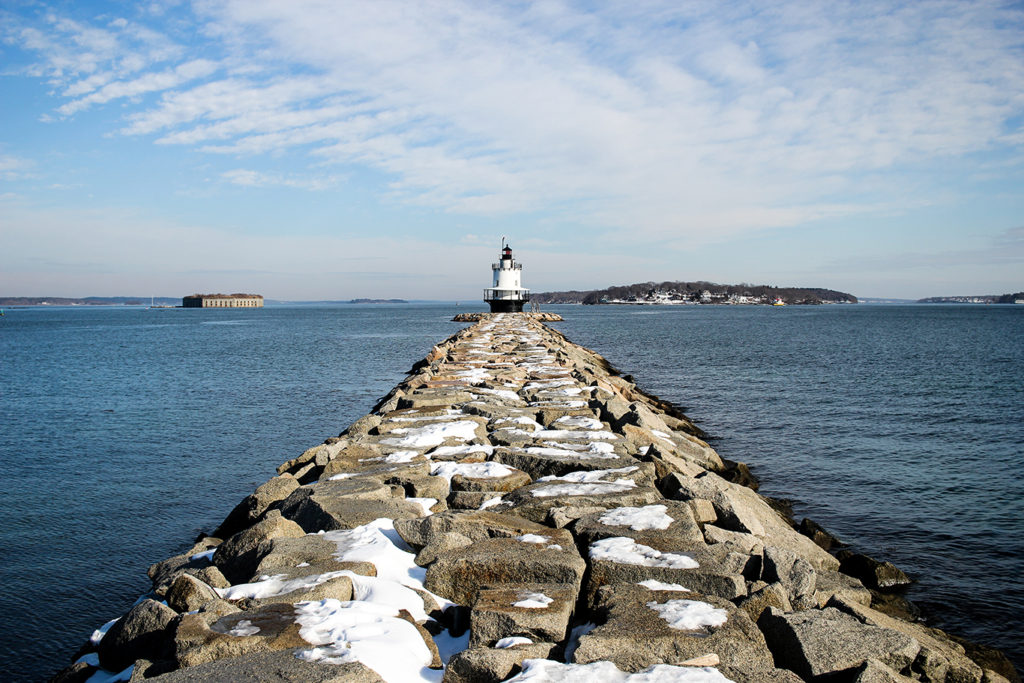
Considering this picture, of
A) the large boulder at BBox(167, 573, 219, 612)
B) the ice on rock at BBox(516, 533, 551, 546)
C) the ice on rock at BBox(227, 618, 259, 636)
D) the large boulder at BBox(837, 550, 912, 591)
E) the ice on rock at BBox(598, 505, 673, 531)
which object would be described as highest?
the ice on rock at BBox(598, 505, 673, 531)

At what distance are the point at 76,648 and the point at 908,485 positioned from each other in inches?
341

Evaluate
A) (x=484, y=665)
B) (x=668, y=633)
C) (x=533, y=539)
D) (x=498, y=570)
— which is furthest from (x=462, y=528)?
(x=668, y=633)

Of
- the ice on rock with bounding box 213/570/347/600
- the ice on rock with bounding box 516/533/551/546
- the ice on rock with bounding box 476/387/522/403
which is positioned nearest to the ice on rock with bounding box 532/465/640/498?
the ice on rock with bounding box 516/533/551/546

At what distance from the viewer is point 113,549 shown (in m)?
6.70

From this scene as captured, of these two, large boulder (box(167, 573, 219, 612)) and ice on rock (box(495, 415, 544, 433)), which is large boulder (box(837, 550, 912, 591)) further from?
large boulder (box(167, 573, 219, 612))

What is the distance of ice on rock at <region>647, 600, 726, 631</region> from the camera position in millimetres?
3023

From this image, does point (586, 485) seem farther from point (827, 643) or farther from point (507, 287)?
point (507, 287)

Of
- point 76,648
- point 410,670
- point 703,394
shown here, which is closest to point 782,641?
point 410,670

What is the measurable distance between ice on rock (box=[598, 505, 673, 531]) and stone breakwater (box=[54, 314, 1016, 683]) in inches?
0.5

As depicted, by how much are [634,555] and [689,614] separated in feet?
2.11

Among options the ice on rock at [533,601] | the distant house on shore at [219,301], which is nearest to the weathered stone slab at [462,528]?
the ice on rock at [533,601]

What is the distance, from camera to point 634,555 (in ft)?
12.3

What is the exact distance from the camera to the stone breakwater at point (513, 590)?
110 inches

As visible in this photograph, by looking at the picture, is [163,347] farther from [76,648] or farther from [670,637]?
[670,637]
